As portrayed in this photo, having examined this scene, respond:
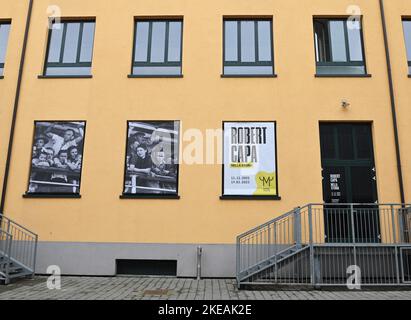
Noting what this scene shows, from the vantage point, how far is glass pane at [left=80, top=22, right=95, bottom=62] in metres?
12.4

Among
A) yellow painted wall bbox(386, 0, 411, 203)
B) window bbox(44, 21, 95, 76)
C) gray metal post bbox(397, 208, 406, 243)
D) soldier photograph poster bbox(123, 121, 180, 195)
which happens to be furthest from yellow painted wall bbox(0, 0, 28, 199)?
yellow painted wall bbox(386, 0, 411, 203)

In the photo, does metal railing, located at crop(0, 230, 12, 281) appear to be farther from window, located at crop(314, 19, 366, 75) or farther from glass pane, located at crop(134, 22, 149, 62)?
window, located at crop(314, 19, 366, 75)

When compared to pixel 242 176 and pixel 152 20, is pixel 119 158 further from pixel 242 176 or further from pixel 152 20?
pixel 152 20

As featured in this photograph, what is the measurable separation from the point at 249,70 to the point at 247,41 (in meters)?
1.08

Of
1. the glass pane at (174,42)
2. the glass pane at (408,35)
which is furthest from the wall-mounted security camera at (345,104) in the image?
the glass pane at (174,42)

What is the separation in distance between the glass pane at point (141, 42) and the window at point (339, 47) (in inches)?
223

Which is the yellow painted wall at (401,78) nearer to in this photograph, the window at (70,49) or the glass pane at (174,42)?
the glass pane at (174,42)

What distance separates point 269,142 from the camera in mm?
11422

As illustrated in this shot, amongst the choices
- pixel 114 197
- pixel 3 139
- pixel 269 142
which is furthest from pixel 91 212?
pixel 269 142

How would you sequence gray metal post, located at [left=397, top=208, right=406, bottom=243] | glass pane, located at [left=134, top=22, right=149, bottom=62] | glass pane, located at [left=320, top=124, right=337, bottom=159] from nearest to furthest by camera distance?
gray metal post, located at [left=397, top=208, right=406, bottom=243]
glass pane, located at [left=320, top=124, right=337, bottom=159]
glass pane, located at [left=134, top=22, right=149, bottom=62]

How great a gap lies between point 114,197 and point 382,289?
7616mm

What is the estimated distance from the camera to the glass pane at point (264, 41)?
12180 millimetres

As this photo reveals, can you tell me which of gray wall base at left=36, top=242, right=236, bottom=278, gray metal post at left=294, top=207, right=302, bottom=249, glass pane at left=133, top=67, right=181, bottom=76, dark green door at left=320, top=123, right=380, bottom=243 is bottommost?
gray wall base at left=36, top=242, right=236, bottom=278

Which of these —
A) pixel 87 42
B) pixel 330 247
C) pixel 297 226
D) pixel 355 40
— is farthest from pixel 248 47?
pixel 330 247
